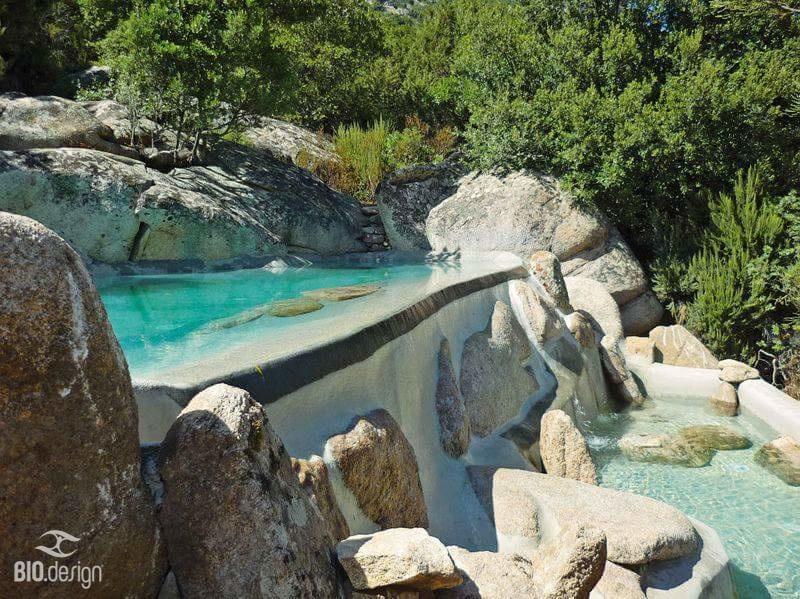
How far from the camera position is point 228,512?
199cm

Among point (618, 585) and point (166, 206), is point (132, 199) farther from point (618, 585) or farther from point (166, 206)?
point (618, 585)

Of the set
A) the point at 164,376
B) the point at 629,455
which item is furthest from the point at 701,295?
the point at 164,376

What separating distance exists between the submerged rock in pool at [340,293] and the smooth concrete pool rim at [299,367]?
936 mm

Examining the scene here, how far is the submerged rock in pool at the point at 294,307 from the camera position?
4.62 m

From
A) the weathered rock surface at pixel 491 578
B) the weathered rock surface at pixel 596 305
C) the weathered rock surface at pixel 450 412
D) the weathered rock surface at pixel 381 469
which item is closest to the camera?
the weathered rock surface at pixel 491 578

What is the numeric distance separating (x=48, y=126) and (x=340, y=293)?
533 cm

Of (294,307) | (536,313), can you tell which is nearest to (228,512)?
(294,307)

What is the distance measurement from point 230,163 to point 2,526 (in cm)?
913

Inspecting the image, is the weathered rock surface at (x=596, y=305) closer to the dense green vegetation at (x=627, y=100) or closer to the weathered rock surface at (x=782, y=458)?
the dense green vegetation at (x=627, y=100)

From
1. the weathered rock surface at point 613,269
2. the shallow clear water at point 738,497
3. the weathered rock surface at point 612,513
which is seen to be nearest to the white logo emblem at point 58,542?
the weathered rock surface at point 612,513

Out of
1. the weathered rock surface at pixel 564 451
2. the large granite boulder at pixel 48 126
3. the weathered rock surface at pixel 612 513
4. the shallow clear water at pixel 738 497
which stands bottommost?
the shallow clear water at pixel 738 497

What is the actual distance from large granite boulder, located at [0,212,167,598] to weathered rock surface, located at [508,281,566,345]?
5535 millimetres

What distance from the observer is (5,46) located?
35.6 ft

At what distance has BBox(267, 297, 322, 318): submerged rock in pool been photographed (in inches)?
182
